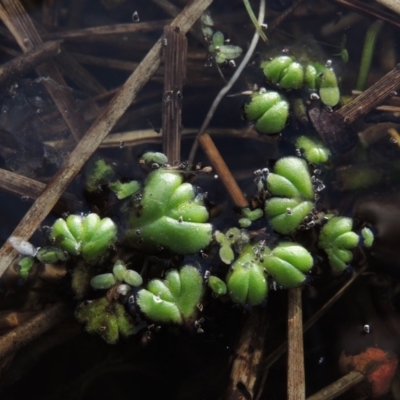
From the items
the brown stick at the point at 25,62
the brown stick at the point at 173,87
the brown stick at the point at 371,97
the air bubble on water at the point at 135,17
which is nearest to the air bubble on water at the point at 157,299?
the brown stick at the point at 173,87

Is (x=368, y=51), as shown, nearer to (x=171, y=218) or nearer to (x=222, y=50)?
(x=222, y=50)

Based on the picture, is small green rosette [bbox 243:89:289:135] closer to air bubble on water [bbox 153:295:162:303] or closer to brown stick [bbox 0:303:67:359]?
air bubble on water [bbox 153:295:162:303]

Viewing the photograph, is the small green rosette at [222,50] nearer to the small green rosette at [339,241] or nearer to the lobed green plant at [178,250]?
the lobed green plant at [178,250]

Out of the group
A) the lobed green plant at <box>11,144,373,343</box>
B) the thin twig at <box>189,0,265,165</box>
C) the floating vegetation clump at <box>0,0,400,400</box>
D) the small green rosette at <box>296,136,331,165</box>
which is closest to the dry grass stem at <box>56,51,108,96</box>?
the floating vegetation clump at <box>0,0,400,400</box>

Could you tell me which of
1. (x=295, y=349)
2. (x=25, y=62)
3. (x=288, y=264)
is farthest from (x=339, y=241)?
(x=25, y=62)

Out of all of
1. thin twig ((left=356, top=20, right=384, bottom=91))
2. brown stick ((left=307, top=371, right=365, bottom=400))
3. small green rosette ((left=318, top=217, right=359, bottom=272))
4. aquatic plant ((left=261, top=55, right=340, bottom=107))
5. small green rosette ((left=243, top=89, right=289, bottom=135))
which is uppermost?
thin twig ((left=356, top=20, right=384, bottom=91))
